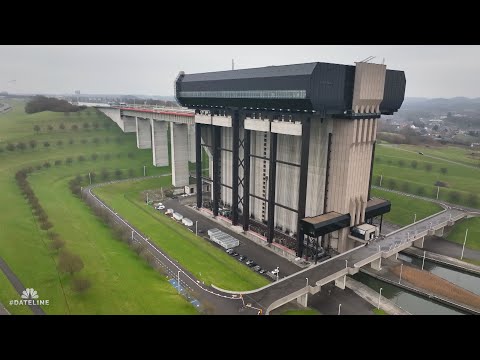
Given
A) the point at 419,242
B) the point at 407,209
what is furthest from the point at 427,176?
the point at 419,242

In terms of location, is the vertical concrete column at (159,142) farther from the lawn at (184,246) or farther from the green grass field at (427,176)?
the green grass field at (427,176)

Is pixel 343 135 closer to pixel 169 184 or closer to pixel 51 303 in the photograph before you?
pixel 51 303

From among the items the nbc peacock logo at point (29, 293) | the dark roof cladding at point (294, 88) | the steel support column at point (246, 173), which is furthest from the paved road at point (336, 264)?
the nbc peacock logo at point (29, 293)

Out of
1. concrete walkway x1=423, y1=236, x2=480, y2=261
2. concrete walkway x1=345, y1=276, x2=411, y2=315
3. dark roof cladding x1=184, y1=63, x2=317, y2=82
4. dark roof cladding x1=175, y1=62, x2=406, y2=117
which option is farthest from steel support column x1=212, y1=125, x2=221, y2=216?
concrete walkway x1=423, y1=236, x2=480, y2=261

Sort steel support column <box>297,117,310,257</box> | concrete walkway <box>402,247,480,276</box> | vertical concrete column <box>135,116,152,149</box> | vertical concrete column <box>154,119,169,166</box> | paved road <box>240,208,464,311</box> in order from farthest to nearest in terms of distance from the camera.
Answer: vertical concrete column <box>135,116,152,149</box> < vertical concrete column <box>154,119,169,166</box> < concrete walkway <box>402,247,480,276</box> < steel support column <box>297,117,310,257</box> < paved road <box>240,208,464,311</box>

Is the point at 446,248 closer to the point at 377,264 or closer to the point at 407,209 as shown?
the point at 407,209

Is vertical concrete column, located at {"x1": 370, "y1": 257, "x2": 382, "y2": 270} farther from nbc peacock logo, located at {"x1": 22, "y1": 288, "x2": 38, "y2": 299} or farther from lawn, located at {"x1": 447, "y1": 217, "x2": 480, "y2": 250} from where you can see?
nbc peacock logo, located at {"x1": 22, "y1": 288, "x2": 38, "y2": 299}

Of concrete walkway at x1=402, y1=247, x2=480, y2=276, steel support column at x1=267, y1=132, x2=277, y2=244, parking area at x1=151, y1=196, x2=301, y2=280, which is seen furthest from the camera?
steel support column at x1=267, y1=132, x2=277, y2=244
